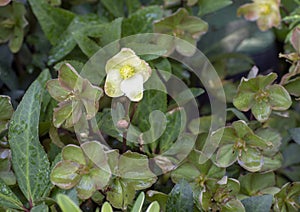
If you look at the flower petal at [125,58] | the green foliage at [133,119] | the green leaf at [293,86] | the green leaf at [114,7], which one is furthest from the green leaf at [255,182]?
the green leaf at [114,7]

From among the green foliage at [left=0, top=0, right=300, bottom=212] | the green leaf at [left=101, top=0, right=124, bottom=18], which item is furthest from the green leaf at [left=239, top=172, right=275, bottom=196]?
the green leaf at [left=101, top=0, right=124, bottom=18]

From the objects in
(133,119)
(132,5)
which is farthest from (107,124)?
(132,5)

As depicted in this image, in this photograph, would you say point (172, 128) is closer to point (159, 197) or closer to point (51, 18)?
point (159, 197)

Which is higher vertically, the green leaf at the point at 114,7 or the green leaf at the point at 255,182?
the green leaf at the point at 114,7

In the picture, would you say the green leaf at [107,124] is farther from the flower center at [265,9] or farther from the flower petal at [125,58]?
the flower center at [265,9]

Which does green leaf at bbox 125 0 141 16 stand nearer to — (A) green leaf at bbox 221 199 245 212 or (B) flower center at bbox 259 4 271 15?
(B) flower center at bbox 259 4 271 15

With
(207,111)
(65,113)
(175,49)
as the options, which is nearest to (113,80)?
(65,113)

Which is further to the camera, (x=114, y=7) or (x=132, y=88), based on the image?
(x=114, y=7)

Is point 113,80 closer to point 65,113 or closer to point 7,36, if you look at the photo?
point 65,113
